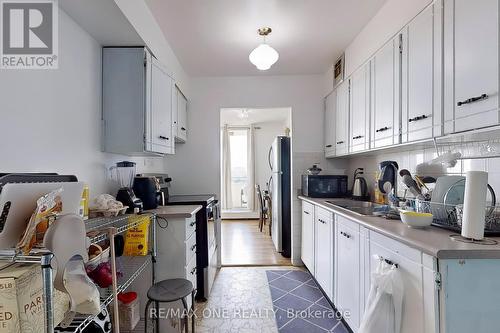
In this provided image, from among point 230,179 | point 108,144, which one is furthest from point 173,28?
point 230,179

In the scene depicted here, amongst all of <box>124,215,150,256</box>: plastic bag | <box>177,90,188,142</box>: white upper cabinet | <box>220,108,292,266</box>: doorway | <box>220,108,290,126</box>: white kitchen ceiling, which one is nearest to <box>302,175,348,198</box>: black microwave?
<box>177,90,188,142</box>: white upper cabinet

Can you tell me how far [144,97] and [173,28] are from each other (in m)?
0.81

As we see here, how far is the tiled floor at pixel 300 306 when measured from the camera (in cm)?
206

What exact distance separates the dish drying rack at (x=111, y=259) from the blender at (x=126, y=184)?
0.17 meters

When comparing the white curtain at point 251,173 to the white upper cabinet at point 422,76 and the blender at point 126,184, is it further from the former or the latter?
the white upper cabinet at point 422,76

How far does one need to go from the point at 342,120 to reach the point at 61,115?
8.26 ft

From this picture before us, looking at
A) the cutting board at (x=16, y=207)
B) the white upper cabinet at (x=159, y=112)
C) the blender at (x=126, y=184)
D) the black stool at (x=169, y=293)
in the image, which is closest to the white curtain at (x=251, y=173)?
the white upper cabinet at (x=159, y=112)

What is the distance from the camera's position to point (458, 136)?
1339mm

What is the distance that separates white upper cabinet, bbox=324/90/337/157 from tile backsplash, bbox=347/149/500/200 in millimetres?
316

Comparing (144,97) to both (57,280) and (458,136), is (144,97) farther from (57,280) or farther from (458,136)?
(458,136)

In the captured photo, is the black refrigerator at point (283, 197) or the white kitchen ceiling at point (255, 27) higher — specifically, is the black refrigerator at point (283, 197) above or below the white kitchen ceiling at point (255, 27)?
below

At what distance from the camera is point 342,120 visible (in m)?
2.85

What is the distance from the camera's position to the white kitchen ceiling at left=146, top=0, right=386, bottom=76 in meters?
1.98

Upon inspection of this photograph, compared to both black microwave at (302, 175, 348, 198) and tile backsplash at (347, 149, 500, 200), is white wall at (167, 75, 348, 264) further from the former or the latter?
tile backsplash at (347, 149, 500, 200)
